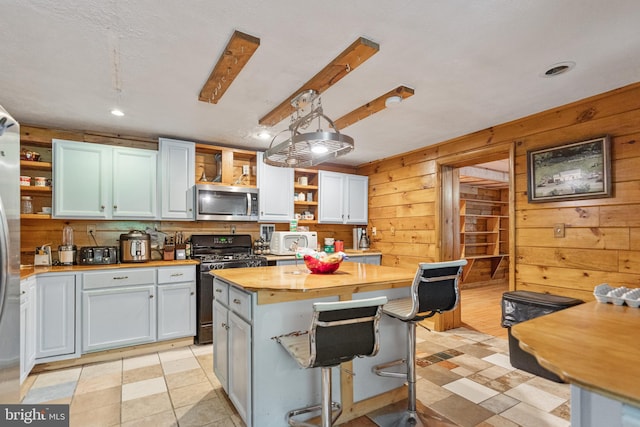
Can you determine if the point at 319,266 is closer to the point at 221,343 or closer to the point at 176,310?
the point at 221,343

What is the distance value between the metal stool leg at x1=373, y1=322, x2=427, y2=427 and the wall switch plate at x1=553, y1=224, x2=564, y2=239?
5.90 feet

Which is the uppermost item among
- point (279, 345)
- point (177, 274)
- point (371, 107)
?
point (371, 107)

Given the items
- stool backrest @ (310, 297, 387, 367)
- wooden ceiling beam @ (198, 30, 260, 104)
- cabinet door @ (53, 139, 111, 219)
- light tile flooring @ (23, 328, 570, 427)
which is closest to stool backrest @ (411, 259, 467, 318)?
stool backrest @ (310, 297, 387, 367)

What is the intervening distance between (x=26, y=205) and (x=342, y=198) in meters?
3.75

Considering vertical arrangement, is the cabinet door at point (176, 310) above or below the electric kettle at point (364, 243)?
below

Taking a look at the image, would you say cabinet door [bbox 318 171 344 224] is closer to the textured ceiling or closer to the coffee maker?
the textured ceiling

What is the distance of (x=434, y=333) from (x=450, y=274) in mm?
2217

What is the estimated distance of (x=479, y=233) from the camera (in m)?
7.13

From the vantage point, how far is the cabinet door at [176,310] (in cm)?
335

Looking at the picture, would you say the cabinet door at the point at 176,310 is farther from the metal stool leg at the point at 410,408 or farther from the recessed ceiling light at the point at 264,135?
the metal stool leg at the point at 410,408

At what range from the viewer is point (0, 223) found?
1.39 meters

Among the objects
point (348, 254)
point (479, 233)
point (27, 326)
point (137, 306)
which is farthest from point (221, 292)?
point (479, 233)

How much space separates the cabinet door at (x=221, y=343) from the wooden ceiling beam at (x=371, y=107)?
198 centimetres

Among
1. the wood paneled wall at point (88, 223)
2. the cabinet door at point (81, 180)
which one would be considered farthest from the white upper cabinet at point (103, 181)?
the wood paneled wall at point (88, 223)
